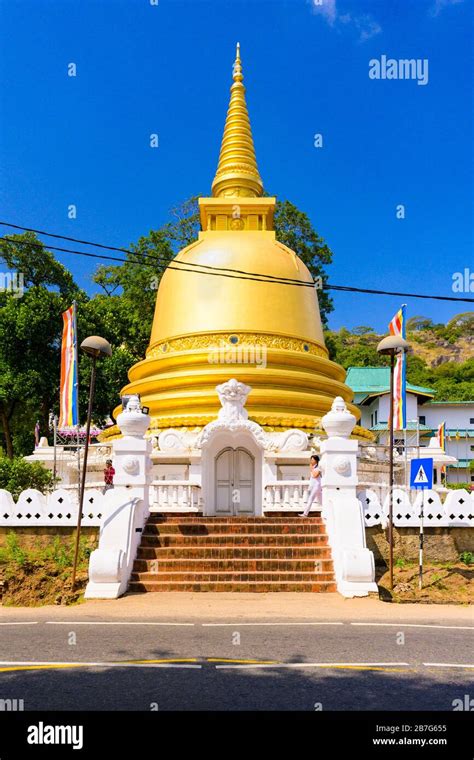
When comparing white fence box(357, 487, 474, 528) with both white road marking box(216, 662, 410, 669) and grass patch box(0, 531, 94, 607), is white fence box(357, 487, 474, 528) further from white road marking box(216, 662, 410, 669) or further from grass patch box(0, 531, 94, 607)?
white road marking box(216, 662, 410, 669)

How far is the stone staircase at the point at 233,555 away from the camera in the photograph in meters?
11.9

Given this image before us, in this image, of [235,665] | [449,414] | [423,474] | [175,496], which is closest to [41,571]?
[175,496]

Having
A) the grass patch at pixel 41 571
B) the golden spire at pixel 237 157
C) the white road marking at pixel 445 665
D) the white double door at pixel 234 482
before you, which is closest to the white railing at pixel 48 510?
the grass patch at pixel 41 571

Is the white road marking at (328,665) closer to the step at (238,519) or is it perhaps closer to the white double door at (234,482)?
the step at (238,519)

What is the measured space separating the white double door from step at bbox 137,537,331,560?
14.9 feet

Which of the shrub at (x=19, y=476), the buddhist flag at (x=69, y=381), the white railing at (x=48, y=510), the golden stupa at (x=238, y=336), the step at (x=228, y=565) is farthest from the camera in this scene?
the buddhist flag at (x=69, y=381)

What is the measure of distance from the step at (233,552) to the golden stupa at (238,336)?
706cm

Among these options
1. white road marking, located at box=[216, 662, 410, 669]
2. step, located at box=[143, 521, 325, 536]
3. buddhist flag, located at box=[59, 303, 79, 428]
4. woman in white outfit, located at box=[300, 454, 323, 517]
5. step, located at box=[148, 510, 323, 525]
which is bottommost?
white road marking, located at box=[216, 662, 410, 669]

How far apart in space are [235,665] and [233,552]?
597 cm

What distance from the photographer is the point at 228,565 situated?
12312 mm

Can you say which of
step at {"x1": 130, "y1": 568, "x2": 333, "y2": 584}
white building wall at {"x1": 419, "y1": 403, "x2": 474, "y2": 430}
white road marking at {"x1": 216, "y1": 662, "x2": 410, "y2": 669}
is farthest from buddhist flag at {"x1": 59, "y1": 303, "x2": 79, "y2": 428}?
white building wall at {"x1": 419, "y1": 403, "x2": 474, "y2": 430}

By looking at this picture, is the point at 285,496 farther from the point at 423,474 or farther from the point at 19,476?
the point at 19,476

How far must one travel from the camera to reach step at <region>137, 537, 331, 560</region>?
12.6m
